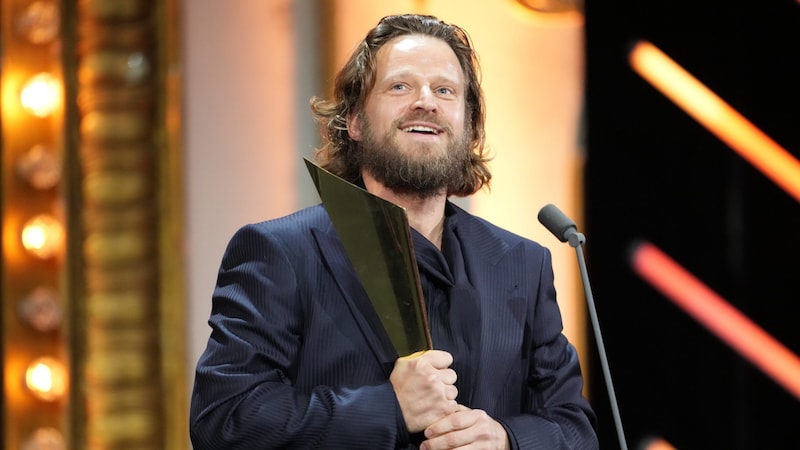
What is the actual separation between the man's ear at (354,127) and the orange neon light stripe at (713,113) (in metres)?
1.29

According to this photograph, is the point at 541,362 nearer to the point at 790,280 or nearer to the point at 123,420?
the point at 790,280

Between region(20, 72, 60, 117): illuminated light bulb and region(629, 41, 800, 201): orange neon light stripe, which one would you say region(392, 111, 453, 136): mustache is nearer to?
region(629, 41, 800, 201): orange neon light stripe

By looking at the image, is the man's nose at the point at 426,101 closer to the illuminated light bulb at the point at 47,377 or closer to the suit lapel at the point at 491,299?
the suit lapel at the point at 491,299

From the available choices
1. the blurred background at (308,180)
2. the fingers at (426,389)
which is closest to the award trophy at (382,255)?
the fingers at (426,389)

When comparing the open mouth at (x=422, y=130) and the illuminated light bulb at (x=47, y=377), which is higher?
the open mouth at (x=422, y=130)

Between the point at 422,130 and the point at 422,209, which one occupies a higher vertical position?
the point at 422,130

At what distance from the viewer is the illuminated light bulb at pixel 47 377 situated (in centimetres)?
342

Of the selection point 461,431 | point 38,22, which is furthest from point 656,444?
point 38,22

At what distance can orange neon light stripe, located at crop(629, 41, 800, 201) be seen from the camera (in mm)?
3113

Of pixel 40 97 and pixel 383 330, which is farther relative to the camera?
pixel 40 97

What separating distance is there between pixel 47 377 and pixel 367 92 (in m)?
1.87

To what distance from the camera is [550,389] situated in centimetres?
187

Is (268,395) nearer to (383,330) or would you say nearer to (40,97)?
(383,330)

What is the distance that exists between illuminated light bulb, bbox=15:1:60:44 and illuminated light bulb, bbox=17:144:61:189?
0.33 m
